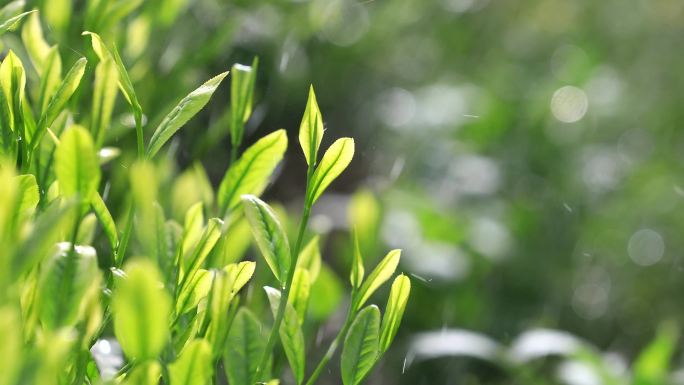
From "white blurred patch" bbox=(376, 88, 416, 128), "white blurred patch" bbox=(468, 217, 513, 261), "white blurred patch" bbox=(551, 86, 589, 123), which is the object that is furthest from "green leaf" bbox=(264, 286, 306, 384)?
"white blurred patch" bbox=(551, 86, 589, 123)

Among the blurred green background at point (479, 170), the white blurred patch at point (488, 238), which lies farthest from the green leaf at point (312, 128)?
the white blurred patch at point (488, 238)

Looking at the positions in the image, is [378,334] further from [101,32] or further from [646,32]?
[646,32]

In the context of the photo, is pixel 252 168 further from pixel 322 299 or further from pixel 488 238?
pixel 488 238

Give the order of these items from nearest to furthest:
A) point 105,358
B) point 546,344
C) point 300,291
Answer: point 300,291 → point 105,358 → point 546,344

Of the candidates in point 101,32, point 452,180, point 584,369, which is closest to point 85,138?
point 101,32

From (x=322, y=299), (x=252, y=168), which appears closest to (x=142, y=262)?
(x=252, y=168)

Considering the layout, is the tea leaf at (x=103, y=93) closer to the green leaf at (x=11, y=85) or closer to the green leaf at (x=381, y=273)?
the green leaf at (x=11, y=85)
